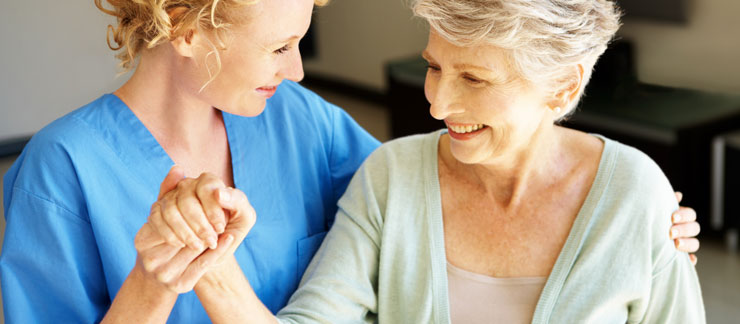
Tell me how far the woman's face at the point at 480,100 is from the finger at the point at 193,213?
1.59 feet

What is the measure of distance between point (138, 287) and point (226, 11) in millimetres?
479

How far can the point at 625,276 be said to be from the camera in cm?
145

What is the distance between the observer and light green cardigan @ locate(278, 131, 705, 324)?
1.46m

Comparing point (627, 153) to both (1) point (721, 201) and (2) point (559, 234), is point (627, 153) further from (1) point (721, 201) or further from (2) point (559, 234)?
(1) point (721, 201)

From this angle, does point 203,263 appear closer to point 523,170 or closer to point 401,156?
point 401,156

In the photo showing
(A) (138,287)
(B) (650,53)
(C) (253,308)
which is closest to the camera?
(A) (138,287)

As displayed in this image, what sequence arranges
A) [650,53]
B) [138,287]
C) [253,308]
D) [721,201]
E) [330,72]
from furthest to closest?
[330,72], [650,53], [721,201], [253,308], [138,287]

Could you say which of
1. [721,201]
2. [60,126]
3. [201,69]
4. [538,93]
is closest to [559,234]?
[538,93]

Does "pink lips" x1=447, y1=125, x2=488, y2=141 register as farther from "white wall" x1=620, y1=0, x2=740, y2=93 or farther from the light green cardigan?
"white wall" x1=620, y1=0, x2=740, y2=93

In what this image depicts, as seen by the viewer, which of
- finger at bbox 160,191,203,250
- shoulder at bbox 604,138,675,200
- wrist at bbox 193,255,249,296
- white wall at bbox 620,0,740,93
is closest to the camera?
finger at bbox 160,191,203,250

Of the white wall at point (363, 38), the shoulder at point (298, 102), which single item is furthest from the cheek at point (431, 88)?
the white wall at point (363, 38)

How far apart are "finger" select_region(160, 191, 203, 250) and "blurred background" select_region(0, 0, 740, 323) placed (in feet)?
8.22

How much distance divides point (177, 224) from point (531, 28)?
0.67 m

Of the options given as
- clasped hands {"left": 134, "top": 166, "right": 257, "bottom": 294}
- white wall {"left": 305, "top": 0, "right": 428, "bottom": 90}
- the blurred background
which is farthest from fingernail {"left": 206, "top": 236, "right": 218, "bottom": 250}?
white wall {"left": 305, "top": 0, "right": 428, "bottom": 90}
